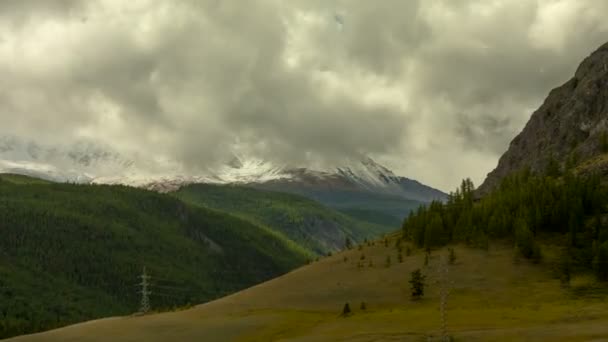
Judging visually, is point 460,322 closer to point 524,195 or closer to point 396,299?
point 396,299

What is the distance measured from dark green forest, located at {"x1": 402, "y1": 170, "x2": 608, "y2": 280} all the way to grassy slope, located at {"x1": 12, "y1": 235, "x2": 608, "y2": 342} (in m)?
4.58

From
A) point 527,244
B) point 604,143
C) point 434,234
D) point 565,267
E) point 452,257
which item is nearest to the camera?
point 565,267

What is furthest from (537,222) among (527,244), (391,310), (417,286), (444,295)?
(444,295)

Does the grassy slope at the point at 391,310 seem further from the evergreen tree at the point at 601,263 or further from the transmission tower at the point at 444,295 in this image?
the evergreen tree at the point at 601,263

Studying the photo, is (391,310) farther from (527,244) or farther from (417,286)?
(527,244)

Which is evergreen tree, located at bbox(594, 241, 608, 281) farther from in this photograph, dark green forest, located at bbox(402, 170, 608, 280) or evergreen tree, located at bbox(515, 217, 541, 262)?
evergreen tree, located at bbox(515, 217, 541, 262)

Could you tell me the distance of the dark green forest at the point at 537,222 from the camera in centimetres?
13475

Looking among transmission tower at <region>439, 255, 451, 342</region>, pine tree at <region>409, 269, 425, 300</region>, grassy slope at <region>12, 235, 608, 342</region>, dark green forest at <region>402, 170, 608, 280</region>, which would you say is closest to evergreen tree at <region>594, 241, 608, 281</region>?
dark green forest at <region>402, 170, 608, 280</region>

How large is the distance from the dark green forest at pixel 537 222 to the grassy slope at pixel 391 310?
458 cm

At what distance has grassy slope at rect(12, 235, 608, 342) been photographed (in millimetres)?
85188

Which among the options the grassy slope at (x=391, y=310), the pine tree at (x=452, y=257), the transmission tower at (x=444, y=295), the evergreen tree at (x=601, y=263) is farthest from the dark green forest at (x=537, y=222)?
the transmission tower at (x=444, y=295)

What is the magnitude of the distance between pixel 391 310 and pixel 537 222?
49.7 m

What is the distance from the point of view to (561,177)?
582 feet

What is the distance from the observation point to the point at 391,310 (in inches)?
4466
